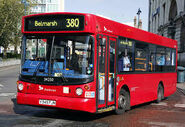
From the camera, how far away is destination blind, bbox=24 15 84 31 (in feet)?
28.0

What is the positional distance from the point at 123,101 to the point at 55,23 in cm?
334

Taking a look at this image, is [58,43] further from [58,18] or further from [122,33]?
[122,33]

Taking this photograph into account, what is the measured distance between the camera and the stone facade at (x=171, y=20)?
4081 centimetres

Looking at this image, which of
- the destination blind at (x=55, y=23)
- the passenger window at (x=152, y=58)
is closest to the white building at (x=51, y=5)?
the passenger window at (x=152, y=58)

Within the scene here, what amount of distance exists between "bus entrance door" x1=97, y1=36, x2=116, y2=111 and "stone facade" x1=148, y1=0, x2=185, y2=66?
96.0 ft

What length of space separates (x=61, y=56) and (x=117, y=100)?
92.5 inches

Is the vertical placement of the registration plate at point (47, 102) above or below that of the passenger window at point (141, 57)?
below

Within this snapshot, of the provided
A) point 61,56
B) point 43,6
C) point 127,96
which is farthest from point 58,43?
point 43,6

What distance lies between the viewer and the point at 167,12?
52.2 m

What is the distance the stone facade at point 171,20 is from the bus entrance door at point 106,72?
2927 centimetres

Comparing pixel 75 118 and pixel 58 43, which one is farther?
pixel 75 118

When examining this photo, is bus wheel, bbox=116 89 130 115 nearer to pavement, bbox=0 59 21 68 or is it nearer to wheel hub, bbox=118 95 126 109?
wheel hub, bbox=118 95 126 109

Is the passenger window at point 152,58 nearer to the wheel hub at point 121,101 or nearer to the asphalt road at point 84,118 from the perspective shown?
the asphalt road at point 84,118

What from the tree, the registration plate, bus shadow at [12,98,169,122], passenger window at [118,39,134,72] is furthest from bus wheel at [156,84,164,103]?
the tree
